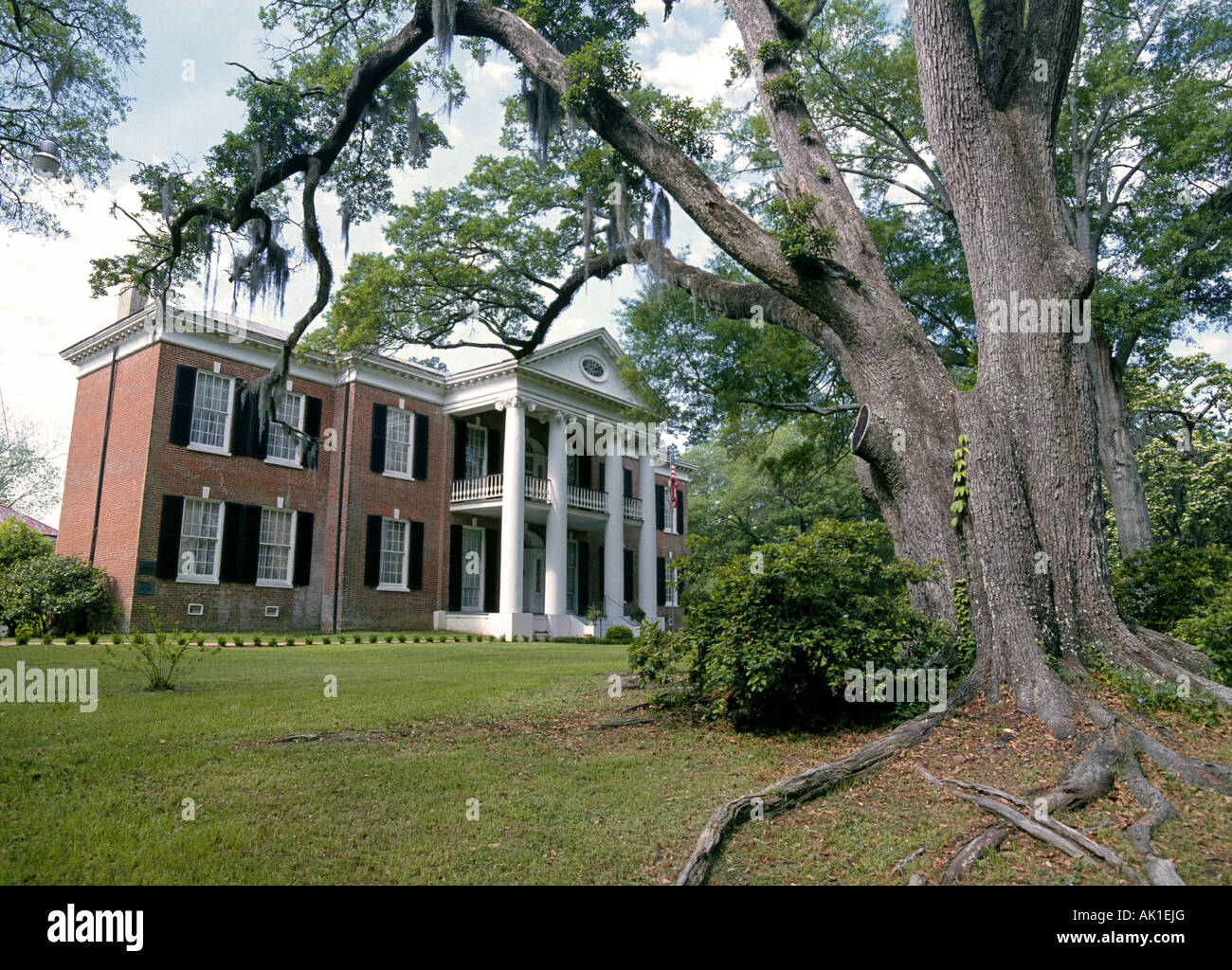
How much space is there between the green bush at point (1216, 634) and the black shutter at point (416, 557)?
1986 cm

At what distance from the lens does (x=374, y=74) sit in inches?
369

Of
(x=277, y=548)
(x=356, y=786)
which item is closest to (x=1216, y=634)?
(x=356, y=786)

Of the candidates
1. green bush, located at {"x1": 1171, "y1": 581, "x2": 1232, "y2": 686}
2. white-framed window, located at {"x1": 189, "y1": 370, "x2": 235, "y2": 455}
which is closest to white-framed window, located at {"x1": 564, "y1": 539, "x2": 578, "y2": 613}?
white-framed window, located at {"x1": 189, "y1": 370, "x2": 235, "y2": 455}

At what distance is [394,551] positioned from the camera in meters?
22.9

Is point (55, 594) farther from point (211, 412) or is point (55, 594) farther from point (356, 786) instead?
point (356, 786)

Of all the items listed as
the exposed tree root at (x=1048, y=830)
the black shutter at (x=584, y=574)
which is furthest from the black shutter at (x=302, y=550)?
the exposed tree root at (x=1048, y=830)

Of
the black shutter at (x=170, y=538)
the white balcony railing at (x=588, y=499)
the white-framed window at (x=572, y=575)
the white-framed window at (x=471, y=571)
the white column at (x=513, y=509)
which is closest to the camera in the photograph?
the black shutter at (x=170, y=538)

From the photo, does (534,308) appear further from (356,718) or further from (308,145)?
(356,718)

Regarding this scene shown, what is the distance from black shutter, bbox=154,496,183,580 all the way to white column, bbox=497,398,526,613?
8396mm

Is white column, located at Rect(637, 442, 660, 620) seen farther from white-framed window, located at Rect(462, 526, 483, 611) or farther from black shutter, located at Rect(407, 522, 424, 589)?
black shutter, located at Rect(407, 522, 424, 589)

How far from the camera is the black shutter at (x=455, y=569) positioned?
78.1 ft

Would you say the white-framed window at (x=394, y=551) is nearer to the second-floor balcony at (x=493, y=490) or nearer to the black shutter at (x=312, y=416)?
the second-floor balcony at (x=493, y=490)

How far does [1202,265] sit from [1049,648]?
1248 centimetres

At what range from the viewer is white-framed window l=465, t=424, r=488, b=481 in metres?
25.1
